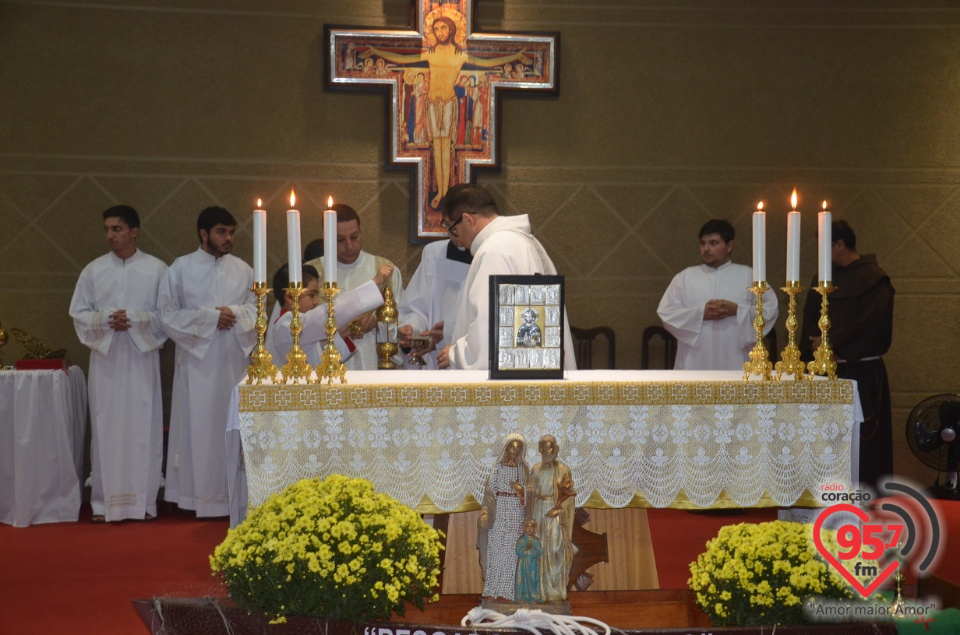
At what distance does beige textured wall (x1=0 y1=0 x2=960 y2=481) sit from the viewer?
7320 millimetres

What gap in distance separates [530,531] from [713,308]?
394 centimetres

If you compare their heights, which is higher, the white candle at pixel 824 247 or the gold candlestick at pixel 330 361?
the white candle at pixel 824 247

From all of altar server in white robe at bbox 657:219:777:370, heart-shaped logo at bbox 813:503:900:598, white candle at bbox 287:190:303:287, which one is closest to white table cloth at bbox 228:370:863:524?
white candle at bbox 287:190:303:287

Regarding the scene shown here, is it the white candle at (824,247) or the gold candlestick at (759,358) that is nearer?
the white candle at (824,247)

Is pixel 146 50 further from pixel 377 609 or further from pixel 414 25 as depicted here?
pixel 377 609

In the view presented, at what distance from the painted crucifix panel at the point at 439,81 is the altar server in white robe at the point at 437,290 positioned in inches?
43.2

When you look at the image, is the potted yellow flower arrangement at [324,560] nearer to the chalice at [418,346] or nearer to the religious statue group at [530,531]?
the religious statue group at [530,531]

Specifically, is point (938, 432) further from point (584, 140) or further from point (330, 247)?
point (330, 247)

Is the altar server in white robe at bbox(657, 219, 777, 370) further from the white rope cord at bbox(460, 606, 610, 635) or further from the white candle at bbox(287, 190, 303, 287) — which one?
the white rope cord at bbox(460, 606, 610, 635)

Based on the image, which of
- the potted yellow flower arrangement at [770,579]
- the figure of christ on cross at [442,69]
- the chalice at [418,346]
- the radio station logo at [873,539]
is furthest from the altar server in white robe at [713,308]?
the potted yellow flower arrangement at [770,579]

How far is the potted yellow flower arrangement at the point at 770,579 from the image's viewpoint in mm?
3186

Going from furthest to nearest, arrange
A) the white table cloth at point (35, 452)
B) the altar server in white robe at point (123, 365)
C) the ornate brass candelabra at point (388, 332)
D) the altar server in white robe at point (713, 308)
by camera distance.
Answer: the altar server in white robe at point (713, 308) → the altar server in white robe at point (123, 365) → the white table cloth at point (35, 452) → the ornate brass candelabra at point (388, 332)

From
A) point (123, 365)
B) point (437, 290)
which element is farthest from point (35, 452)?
point (437, 290)

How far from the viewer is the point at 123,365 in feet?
22.7
